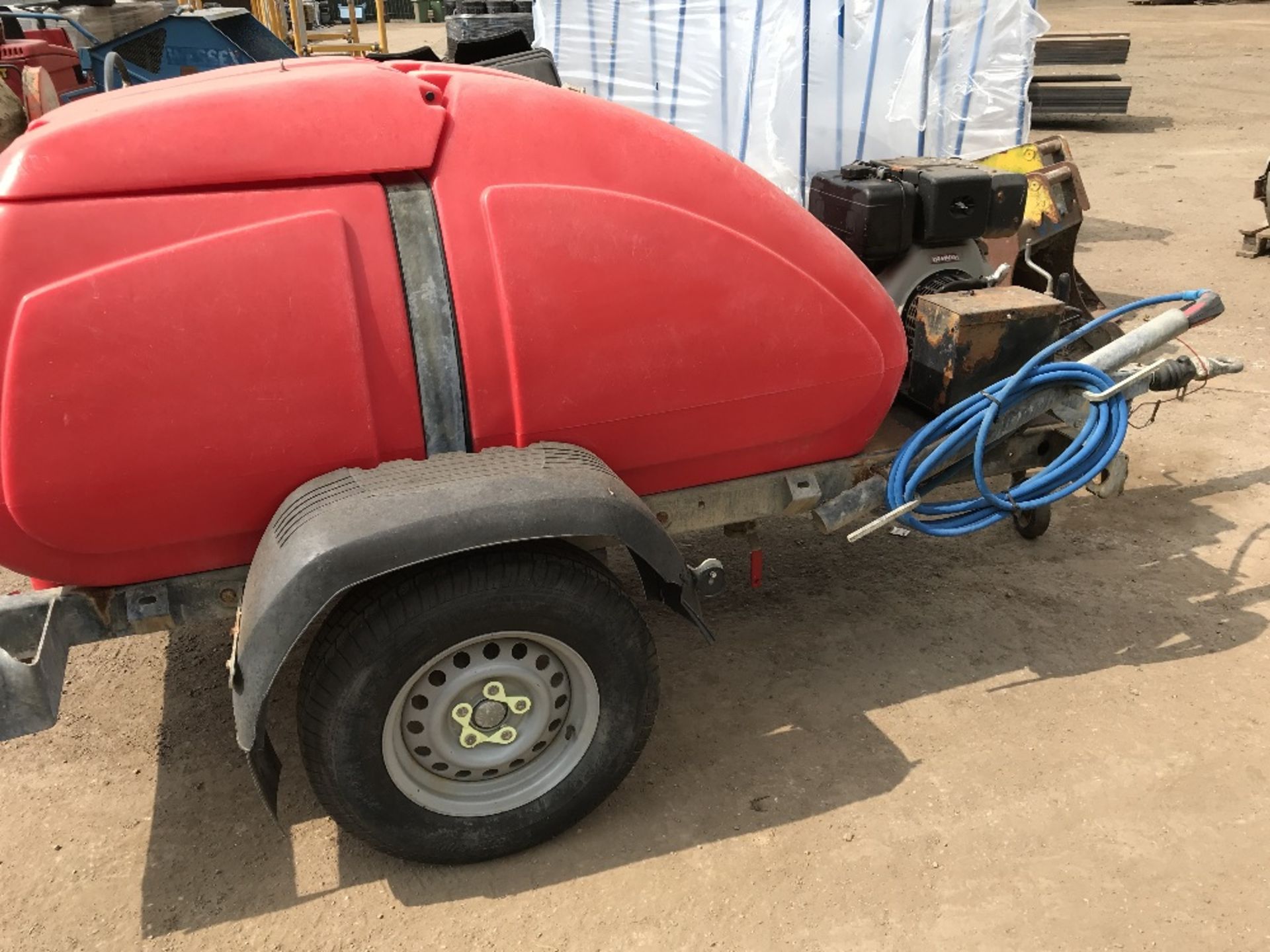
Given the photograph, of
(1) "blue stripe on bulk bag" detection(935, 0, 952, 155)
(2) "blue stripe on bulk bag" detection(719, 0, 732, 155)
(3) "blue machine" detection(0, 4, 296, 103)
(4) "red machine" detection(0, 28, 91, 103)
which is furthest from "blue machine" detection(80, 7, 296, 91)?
(1) "blue stripe on bulk bag" detection(935, 0, 952, 155)

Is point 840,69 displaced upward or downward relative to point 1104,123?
upward

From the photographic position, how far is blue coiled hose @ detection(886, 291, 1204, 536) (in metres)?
3.15

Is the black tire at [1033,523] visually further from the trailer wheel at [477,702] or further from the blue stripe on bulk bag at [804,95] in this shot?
the blue stripe on bulk bag at [804,95]

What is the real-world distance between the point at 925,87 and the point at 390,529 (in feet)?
18.9

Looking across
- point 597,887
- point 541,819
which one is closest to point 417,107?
point 541,819

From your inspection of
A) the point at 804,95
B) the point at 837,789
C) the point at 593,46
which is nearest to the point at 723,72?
the point at 804,95

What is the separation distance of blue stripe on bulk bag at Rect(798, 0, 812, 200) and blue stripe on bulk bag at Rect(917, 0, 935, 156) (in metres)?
0.78

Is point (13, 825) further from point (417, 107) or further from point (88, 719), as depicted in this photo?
point (417, 107)

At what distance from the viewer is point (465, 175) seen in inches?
98.7

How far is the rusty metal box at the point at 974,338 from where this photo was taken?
11.2ft

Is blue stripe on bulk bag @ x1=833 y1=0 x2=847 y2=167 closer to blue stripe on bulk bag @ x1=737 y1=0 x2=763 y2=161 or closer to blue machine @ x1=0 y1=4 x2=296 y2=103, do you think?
blue stripe on bulk bag @ x1=737 y1=0 x2=763 y2=161

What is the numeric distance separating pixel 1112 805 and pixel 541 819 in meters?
1.53

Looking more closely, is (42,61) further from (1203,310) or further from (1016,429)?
(1203,310)

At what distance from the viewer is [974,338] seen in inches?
134
